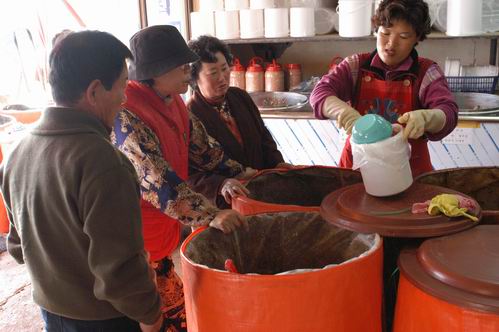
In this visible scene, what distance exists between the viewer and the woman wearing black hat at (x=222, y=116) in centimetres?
185

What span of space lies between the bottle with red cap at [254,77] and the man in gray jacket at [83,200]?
2.44m

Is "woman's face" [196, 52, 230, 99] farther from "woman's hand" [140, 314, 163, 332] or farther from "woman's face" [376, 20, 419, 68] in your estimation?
"woman's hand" [140, 314, 163, 332]

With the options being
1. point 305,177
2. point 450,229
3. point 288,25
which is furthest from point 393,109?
point 288,25

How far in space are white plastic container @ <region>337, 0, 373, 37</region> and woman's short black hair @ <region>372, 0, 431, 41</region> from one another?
4.80 ft

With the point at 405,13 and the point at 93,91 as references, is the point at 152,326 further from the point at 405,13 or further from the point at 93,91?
the point at 405,13

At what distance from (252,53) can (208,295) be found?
3.09 metres

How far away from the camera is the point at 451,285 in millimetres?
977

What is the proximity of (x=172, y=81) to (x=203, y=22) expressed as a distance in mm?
2117

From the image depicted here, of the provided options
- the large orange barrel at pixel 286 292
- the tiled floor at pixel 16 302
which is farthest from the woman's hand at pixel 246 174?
the tiled floor at pixel 16 302

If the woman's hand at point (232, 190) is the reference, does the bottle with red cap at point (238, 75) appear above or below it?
above

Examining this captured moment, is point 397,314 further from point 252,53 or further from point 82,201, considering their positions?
point 252,53

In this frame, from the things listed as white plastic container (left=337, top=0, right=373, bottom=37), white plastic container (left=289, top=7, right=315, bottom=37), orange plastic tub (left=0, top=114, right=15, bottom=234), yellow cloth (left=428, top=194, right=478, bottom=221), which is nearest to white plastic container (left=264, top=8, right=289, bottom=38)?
white plastic container (left=289, top=7, right=315, bottom=37)

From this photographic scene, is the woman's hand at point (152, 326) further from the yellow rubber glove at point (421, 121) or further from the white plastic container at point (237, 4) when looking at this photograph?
the white plastic container at point (237, 4)

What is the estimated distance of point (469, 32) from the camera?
290cm
